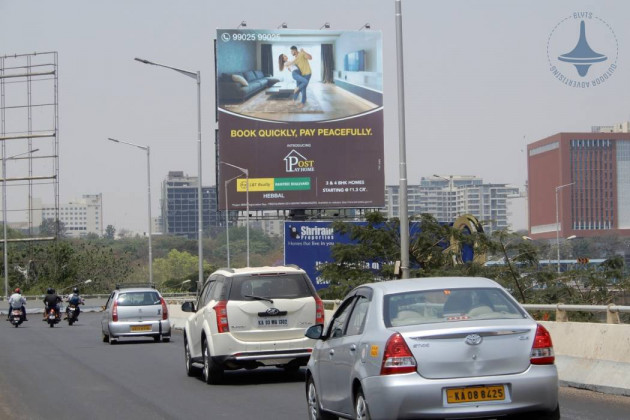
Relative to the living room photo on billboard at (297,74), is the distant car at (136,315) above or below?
below

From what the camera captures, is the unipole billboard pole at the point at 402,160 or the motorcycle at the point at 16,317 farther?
the motorcycle at the point at 16,317

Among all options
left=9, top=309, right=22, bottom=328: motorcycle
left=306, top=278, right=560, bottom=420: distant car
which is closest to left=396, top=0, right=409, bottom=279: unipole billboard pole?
left=306, top=278, right=560, bottom=420: distant car

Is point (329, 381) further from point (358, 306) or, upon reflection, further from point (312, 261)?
point (312, 261)

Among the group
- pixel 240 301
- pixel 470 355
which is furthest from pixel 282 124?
pixel 470 355

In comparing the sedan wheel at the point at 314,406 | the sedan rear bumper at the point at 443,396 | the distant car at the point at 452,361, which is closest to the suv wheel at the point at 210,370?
the sedan wheel at the point at 314,406

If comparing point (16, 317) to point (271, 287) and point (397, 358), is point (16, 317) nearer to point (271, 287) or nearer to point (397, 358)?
point (271, 287)

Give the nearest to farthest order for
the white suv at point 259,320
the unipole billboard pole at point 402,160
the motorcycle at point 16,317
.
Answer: the white suv at point 259,320, the unipole billboard pole at point 402,160, the motorcycle at point 16,317

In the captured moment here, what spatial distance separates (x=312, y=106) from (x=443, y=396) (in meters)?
46.1

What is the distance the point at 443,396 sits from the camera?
8953 mm

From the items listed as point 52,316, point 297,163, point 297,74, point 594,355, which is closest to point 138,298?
point 52,316

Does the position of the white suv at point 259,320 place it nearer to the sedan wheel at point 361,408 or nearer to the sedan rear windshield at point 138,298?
the sedan wheel at point 361,408

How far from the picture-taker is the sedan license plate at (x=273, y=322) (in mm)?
17328

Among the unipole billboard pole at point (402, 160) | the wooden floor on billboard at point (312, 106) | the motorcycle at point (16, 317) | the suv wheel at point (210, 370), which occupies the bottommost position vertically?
the motorcycle at point (16, 317)

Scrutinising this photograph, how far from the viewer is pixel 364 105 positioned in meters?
54.8
